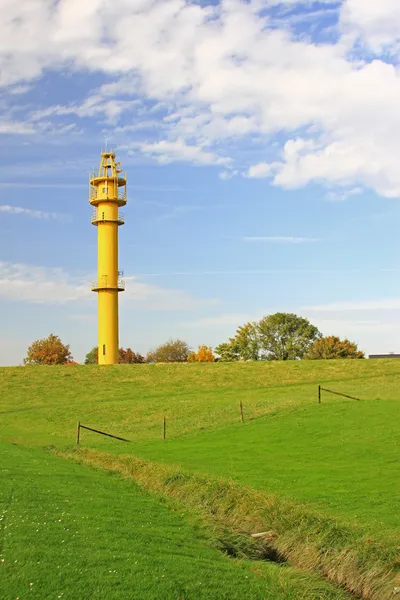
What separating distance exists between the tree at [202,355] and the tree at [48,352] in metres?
29.6

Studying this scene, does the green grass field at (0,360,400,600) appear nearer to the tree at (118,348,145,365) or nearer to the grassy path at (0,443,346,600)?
the grassy path at (0,443,346,600)

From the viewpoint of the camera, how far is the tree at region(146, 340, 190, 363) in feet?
487

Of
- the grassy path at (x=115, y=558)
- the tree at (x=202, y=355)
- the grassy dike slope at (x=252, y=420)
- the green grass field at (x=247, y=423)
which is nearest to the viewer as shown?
the grassy path at (x=115, y=558)

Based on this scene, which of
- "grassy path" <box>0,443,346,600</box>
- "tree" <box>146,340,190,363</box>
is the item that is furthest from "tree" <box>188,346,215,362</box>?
"grassy path" <box>0,443,346,600</box>

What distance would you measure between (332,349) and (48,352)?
55.3 m

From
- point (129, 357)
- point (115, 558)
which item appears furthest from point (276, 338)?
point (115, 558)

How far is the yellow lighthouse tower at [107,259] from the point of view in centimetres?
8256

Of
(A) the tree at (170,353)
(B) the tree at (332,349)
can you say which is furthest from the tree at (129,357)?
(B) the tree at (332,349)

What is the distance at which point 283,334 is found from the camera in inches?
4975

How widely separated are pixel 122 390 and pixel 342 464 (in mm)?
39923

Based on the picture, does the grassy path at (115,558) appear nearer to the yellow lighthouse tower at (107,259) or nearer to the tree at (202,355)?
the yellow lighthouse tower at (107,259)

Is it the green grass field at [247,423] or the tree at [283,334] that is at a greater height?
the tree at [283,334]

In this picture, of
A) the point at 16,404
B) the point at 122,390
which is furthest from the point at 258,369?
the point at 16,404

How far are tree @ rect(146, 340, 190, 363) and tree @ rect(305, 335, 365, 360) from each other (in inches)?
1483
